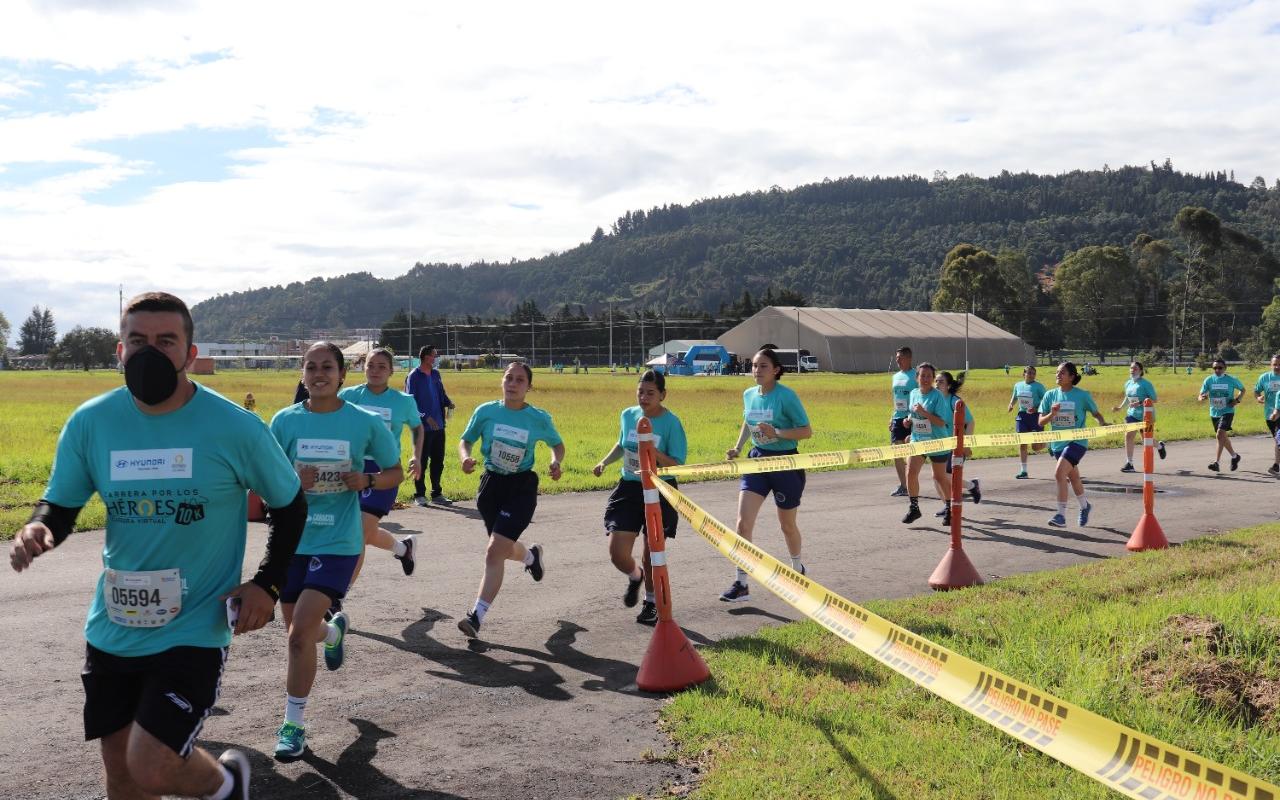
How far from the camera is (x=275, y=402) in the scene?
43875 mm

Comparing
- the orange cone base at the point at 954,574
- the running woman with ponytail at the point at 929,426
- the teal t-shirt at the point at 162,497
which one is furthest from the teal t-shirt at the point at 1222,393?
the teal t-shirt at the point at 162,497

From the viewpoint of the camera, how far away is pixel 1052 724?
3678 millimetres

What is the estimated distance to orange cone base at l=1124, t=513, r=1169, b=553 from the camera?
10.7m

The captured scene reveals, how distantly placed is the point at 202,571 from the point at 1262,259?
445ft

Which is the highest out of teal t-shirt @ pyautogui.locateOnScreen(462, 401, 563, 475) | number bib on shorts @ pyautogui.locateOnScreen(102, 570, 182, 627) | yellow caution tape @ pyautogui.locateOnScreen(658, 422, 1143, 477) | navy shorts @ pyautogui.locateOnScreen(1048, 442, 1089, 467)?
teal t-shirt @ pyautogui.locateOnScreen(462, 401, 563, 475)

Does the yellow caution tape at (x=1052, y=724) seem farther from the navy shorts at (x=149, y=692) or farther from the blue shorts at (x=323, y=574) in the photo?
the navy shorts at (x=149, y=692)

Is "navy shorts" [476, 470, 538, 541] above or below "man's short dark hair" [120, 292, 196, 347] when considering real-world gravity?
below

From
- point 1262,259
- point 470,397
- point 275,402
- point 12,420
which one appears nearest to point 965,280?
point 1262,259

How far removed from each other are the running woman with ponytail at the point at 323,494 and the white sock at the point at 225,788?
1.45 meters

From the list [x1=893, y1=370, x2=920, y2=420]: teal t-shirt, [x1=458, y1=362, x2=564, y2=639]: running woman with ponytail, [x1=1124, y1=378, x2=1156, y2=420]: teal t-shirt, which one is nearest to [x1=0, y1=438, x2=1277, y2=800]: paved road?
[x1=458, y1=362, x2=564, y2=639]: running woman with ponytail

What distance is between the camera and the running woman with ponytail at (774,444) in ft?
29.0

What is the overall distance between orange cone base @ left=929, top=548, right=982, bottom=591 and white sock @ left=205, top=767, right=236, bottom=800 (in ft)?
21.8

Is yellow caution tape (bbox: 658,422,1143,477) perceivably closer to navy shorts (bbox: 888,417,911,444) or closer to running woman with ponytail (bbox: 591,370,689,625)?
running woman with ponytail (bbox: 591,370,689,625)

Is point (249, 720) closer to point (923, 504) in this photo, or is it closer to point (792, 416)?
point (792, 416)
